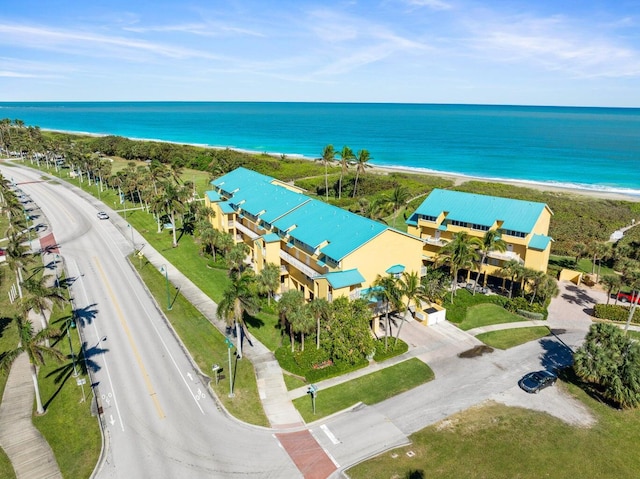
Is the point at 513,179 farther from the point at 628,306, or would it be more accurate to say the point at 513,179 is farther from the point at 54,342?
the point at 54,342

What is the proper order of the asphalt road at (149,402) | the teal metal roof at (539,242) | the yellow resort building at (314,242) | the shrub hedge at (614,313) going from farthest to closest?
the teal metal roof at (539,242)
the shrub hedge at (614,313)
the yellow resort building at (314,242)
the asphalt road at (149,402)

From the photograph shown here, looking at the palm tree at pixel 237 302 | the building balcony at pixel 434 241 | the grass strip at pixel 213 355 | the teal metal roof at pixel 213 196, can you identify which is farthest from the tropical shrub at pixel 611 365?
the teal metal roof at pixel 213 196

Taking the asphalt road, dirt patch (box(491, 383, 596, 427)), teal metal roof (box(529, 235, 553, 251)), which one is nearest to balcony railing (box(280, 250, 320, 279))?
the asphalt road

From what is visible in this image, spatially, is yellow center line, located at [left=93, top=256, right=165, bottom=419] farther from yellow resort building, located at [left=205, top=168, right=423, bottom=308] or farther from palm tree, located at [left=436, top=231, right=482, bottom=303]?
palm tree, located at [left=436, top=231, right=482, bottom=303]

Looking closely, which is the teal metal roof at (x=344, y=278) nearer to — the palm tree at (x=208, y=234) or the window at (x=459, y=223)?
the window at (x=459, y=223)

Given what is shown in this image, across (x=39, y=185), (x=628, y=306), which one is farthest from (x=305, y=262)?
(x=39, y=185)

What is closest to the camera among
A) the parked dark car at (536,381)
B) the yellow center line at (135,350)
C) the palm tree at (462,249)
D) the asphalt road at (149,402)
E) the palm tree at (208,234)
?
the asphalt road at (149,402)
